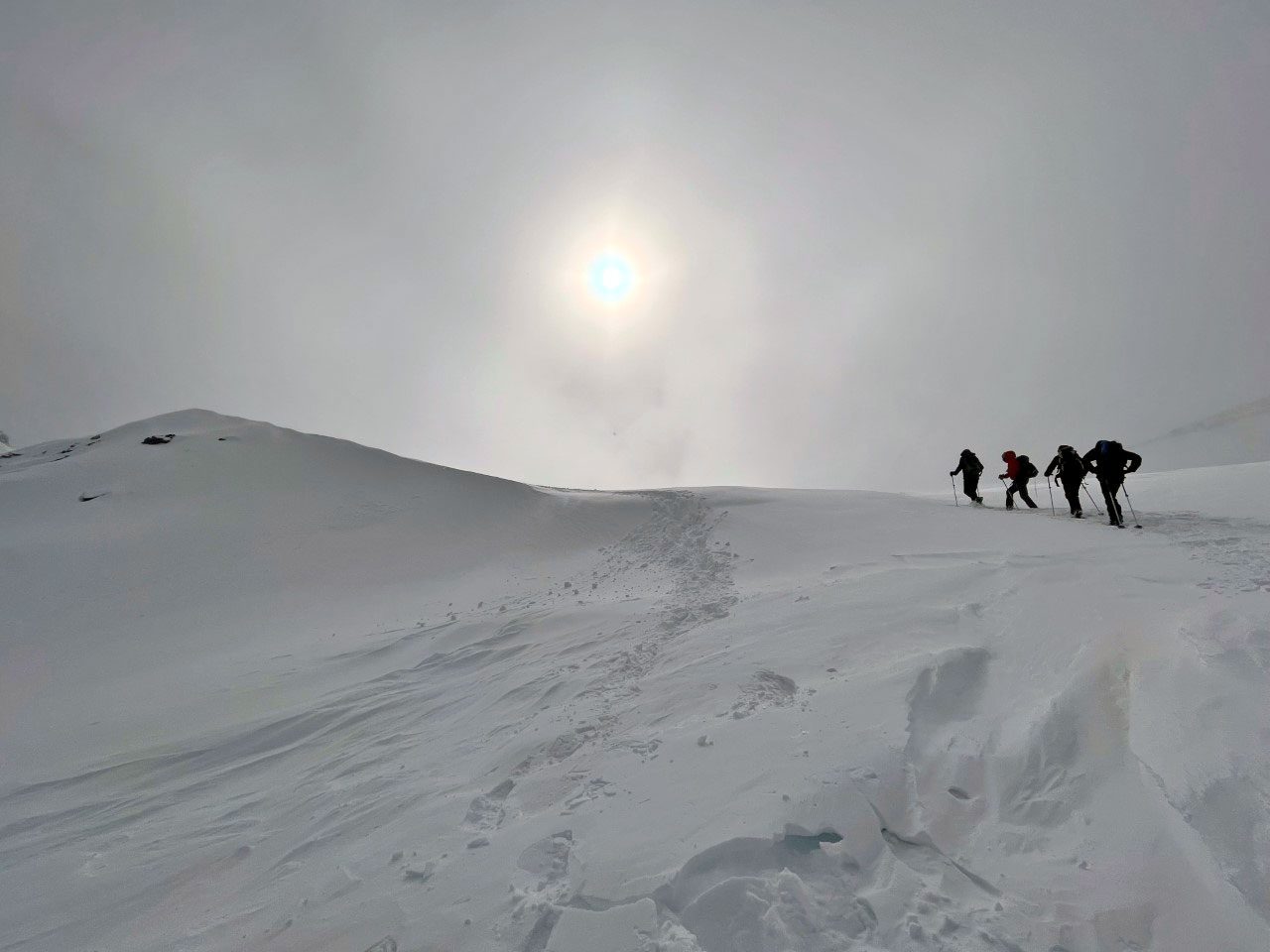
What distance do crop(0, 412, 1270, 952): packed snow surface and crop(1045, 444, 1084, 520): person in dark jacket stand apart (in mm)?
1352

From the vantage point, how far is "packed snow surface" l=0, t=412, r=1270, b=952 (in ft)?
10.5

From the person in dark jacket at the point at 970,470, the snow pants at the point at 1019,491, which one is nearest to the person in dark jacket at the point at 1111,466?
the snow pants at the point at 1019,491

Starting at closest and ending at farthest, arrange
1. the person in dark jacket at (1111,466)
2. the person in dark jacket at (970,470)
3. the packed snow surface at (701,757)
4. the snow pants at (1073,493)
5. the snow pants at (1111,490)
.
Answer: the packed snow surface at (701,757) < the snow pants at (1111,490) < the person in dark jacket at (1111,466) < the snow pants at (1073,493) < the person in dark jacket at (970,470)

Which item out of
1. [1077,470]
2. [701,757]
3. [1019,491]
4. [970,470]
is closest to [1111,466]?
[1077,470]

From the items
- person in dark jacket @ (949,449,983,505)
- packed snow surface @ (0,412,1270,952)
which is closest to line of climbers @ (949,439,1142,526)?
person in dark jacket @ (949,449,983,505)

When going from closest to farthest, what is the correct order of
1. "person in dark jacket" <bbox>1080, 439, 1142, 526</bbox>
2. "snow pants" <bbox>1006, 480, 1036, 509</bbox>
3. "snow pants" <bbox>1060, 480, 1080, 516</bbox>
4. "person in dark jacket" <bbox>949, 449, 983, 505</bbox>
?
"person in dark jacket" <bbox>1080, 439, 1142, 526</bbox>
"snow pants" <bbox>1060, 480, 1080, 516</bbox>
"snow pants" <bbox>1006, 480, 1036, 509</bbox>
"person in dark jacket" <bbox>949, 449, 983, 505</bbox>

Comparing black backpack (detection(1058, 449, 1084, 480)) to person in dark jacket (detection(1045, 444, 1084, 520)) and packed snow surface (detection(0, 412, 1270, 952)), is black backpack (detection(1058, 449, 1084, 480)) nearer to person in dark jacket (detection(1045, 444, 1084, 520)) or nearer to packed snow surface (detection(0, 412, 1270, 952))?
person in dark jacket (detection(1045, 444, 1084, 520))

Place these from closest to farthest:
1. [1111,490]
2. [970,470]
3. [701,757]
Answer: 1. [701,757]
2. [1111,490]
3. [970,470]

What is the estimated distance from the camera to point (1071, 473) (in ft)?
40.3

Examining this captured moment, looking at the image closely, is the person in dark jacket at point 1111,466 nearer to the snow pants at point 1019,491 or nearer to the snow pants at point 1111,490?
the snow pants at point 1111,490

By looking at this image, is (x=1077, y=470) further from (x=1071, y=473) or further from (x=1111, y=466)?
(x=1111, y=466)

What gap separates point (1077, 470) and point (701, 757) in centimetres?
1190

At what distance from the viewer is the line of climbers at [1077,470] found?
10.9 m

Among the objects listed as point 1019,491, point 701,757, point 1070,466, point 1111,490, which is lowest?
point 701,757
